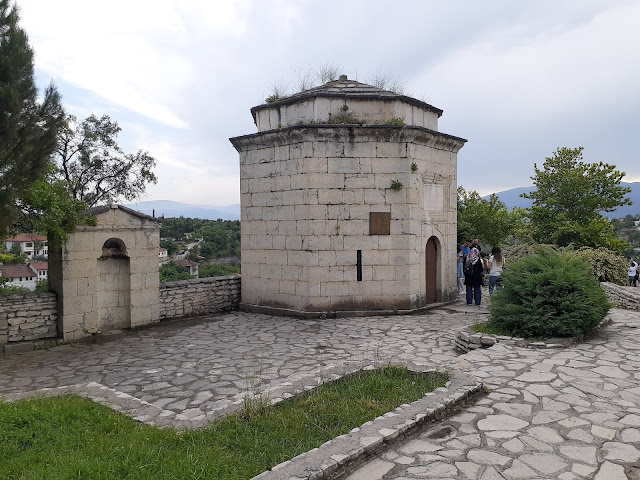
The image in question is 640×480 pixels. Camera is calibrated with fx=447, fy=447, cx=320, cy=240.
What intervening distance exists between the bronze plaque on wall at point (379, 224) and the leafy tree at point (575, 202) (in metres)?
14.8

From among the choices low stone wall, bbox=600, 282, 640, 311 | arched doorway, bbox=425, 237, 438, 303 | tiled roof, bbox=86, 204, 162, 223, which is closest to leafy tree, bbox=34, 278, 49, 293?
tiled roof, bbox=86, 204, 162, 223

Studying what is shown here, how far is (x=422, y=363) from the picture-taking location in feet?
21.1

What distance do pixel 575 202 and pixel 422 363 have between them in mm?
20061

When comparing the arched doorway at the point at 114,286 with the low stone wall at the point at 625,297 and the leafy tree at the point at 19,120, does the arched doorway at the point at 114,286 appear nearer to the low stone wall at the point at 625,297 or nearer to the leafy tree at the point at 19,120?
the leafy tree at the point at 19,120

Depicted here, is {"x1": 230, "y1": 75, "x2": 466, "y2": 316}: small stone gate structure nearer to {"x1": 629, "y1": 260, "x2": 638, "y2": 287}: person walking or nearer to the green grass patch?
the green grass patch

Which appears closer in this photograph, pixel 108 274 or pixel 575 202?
pixel 108 274

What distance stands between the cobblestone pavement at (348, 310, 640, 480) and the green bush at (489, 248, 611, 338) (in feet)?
2.98

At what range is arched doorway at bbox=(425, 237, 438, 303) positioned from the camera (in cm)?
1098

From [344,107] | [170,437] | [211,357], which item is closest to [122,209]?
[211,357]

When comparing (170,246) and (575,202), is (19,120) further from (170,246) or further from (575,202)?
(575,202)

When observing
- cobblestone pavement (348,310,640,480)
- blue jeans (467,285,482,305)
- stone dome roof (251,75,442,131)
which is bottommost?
cobblestone pavement (348,310,640,480)

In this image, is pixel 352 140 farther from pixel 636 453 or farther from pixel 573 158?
pixel 573 158

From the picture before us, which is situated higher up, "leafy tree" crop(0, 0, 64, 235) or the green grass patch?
"leafy tree" crop(0, 0, 64, 235)

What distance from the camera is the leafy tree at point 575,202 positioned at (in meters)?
21.3
